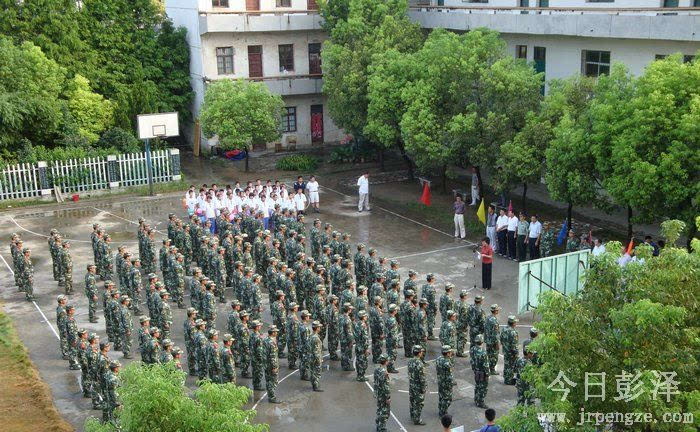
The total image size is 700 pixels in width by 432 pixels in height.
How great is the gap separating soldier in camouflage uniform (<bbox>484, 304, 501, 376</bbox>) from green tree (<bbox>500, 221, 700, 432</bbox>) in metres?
5.81

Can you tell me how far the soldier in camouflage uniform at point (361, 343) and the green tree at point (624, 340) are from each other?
6201mm

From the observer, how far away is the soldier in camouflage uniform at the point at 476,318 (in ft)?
46.6

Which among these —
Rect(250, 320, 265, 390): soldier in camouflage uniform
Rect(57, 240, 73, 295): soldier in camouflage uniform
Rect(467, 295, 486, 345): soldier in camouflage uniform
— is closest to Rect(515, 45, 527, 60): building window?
Rect(467, 295, 486, 345): soldier in camouflage uniform

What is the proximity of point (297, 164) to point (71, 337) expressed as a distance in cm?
1731

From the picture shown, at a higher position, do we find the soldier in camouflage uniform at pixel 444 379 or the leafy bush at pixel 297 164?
the leafy bush at pixel 297 164

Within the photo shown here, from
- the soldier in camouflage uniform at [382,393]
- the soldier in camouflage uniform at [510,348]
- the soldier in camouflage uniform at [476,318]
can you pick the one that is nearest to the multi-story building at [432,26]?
the soldier in camouflage uniform at [476,318]

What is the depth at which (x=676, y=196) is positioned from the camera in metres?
16.1

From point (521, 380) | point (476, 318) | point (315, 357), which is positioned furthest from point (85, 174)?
point (521, 380)

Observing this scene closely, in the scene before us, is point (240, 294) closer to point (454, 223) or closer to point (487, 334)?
point (487, 334)

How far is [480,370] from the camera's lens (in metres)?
12.5

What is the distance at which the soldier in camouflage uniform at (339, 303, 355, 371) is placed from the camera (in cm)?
1388

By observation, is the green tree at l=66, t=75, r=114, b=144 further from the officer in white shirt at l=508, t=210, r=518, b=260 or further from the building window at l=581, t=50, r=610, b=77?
the building window at l=581, t=50, r=610, b=77

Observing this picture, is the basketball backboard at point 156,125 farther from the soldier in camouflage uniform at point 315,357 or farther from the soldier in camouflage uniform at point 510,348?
the soldier in camouflage uniform at point 510,348

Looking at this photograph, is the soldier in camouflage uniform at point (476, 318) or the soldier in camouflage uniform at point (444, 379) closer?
the soldier in camouflage uniform at point (444, 379)
